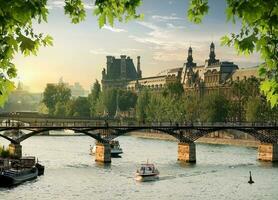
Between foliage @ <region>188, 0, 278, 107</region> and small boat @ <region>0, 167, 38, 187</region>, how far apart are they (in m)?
51.5

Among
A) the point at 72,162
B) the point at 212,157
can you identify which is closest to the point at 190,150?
the point at 212,157

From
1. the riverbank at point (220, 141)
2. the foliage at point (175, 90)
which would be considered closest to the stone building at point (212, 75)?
the foliage at point (175, 90)

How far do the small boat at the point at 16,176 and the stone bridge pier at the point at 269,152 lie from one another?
1408 inches

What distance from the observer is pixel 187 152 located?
8106 centimetres

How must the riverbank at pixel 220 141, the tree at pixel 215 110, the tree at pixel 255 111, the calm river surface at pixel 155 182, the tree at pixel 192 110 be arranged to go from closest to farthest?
1. the calm river surface at pixel 155 182
2. the riverbank at pixel 220 141
3. the tree at pixel 255 111
4. the tree at pixel 215 110
5. the tree at pixel 192 110

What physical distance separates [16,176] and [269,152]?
1580 inches

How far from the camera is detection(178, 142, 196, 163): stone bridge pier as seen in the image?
80.1m

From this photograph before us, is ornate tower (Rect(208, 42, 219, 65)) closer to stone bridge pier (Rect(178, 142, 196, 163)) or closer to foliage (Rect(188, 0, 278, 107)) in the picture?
stone bridge pier (Rect(178, 142, 196, 163))

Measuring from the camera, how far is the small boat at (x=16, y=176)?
58344mm

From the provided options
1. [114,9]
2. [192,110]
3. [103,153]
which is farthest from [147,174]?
[192,110]

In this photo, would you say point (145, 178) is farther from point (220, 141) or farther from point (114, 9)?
point (220, 141)

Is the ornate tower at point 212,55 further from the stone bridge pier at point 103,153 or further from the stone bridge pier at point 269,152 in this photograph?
the stone bridge pier at point 103,153

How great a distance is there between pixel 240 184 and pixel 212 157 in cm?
2698

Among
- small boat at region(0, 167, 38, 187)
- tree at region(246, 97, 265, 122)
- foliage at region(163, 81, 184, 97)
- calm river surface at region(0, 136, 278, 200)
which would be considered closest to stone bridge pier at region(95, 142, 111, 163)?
calm river surface at region(0, 136, 278, 200)
